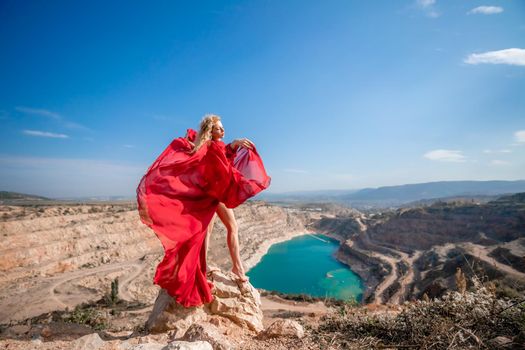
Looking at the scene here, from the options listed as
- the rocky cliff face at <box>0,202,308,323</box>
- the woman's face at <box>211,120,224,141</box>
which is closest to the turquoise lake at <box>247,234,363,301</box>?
the rocky cliff face at <box>0,202,308,323</box>

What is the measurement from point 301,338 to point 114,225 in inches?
1437

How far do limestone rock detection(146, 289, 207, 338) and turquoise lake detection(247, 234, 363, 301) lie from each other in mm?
26910

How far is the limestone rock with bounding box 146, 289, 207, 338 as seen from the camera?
3889 mm

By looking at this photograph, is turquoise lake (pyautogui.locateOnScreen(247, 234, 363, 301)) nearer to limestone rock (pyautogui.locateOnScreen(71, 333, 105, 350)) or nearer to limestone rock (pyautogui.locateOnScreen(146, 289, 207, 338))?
limestone rock (pyautogui.locateOnScreen(146, 289, 207, 338))

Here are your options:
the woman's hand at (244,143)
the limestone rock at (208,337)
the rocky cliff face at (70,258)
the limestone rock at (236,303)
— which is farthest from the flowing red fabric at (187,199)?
the rocky cliff face at (70,258)

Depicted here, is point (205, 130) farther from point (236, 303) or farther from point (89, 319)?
point (89, 319)

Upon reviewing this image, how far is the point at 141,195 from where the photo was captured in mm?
3689

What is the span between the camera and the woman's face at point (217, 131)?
4172mm

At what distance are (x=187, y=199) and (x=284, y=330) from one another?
206cm

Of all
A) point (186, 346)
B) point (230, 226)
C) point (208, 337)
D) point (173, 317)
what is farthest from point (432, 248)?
point (186, 346)

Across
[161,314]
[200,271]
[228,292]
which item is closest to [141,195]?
[200,271]

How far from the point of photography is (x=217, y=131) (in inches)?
164

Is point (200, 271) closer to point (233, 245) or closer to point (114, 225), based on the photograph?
point (233, 245)

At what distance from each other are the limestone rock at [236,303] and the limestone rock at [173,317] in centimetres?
27
